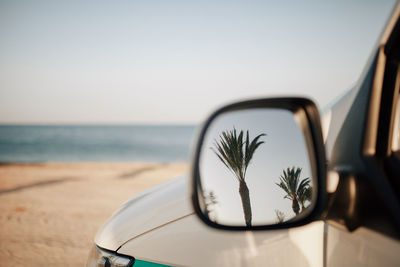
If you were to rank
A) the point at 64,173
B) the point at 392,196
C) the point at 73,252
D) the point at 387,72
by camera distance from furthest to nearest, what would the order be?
the point at 64,173 < the point at 73,252 < the point at 387,72 < the point at 392,196

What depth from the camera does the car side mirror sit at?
2.98 feet

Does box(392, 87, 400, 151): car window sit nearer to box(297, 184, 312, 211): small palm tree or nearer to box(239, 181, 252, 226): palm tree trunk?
box(297, 184, 312, 211): small palm tree

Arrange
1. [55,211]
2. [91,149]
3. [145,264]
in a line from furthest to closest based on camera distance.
A: 1. [91,149]
2. [55,211]
3. [145,264]

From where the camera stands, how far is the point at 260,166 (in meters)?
0.98

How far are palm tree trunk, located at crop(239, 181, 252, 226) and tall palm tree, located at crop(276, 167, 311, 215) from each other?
0.14m

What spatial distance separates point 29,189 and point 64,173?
10.6 feet

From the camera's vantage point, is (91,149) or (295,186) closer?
(295,186)

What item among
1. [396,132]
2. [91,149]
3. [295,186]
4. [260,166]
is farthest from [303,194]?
[91,149]

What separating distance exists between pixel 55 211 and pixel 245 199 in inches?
268

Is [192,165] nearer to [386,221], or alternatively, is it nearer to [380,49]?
[386,221]

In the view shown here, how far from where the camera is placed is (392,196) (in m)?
0.73

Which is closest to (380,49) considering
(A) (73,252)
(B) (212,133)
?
(B) (212,133)

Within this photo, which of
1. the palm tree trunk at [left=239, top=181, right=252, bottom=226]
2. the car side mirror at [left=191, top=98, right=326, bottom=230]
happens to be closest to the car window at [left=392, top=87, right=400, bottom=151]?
the car side mirror at [left=191, top=98, right=326, bottom=230]

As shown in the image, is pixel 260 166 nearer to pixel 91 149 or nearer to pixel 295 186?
pixel 295 186
